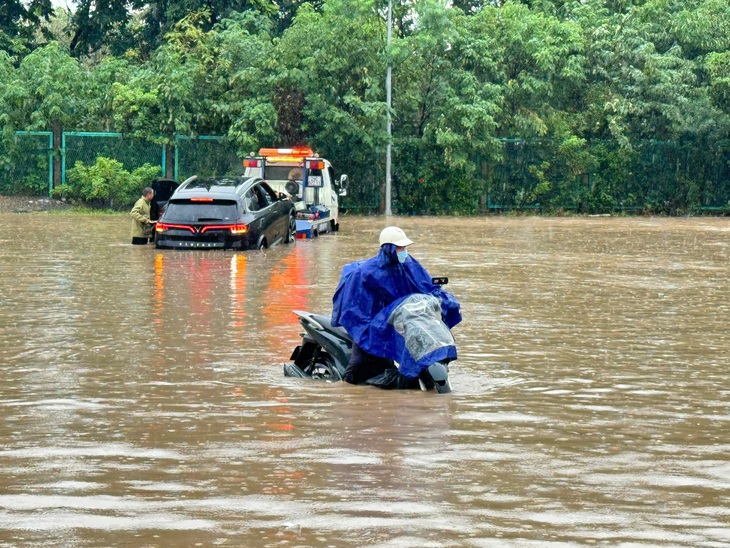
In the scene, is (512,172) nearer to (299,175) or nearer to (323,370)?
(299,175)

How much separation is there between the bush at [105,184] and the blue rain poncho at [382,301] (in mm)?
32664

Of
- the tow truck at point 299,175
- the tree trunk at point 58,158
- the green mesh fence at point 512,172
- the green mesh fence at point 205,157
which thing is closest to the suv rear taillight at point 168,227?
the tow truck at point 299,175

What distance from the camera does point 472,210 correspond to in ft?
152

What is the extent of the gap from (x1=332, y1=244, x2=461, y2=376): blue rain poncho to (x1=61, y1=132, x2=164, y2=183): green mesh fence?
112ft

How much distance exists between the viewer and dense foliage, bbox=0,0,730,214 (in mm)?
44344

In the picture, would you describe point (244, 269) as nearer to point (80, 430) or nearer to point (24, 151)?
point (80, 430)

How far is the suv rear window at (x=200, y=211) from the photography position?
27156 mm

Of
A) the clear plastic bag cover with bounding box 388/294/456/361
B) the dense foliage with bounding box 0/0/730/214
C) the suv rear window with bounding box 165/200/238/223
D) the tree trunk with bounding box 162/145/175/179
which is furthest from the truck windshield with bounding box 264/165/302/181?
the clear plastic bag cover with bounding box 388/294/456/361

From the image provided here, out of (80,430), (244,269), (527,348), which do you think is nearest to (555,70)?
(244,269)

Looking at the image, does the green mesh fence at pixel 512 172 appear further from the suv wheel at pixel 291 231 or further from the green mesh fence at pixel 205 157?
the suv wheel at pixel 291 231

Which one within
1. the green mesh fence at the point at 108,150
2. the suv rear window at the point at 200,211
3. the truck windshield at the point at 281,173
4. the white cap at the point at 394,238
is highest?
the green mesh fence at the point at 108,150

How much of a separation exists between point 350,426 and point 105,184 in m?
34.8

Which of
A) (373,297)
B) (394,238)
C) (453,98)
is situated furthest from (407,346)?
(453,98)

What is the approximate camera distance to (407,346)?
434 inches
